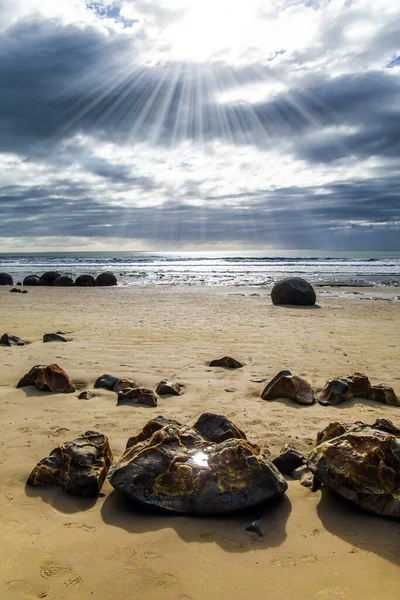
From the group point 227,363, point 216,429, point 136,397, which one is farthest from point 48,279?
point 216,429

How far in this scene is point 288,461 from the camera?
10.9 ft

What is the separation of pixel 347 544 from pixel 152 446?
4.25 ft

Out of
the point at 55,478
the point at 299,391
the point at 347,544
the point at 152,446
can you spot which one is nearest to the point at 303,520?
the point at 347,544

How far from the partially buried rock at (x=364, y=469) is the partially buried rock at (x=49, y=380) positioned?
120 inches

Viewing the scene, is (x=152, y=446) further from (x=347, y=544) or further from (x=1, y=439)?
(x=1, y=439)

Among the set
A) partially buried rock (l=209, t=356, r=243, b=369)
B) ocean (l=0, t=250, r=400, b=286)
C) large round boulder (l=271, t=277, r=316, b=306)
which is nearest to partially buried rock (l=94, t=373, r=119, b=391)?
partially buried rock (l=209, t=356, r=243, b=369)

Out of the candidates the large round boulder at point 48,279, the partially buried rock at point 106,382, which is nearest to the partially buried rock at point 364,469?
the partially buried rock at point 106,382

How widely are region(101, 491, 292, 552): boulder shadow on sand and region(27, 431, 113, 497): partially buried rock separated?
0.17m

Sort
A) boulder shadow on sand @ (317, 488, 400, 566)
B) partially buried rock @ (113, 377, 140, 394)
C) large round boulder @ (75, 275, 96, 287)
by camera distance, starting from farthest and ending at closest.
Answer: large round boulder @ (75, 275, 96, 287) < partially buried rock @ (113, 377, 140, 394) < boulder shadow on sand @ (317, 488, 400, 566)

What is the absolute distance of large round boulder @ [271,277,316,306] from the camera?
15.3 metres

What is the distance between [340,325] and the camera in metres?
10.8

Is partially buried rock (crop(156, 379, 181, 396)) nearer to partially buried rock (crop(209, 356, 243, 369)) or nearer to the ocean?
partially buried rock (crop(209, 356, 243, 369))

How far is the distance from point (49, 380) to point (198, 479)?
2868mm

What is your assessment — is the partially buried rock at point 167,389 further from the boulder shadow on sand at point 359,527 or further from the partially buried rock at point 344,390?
the boulder shadow on sand at point 359,527
